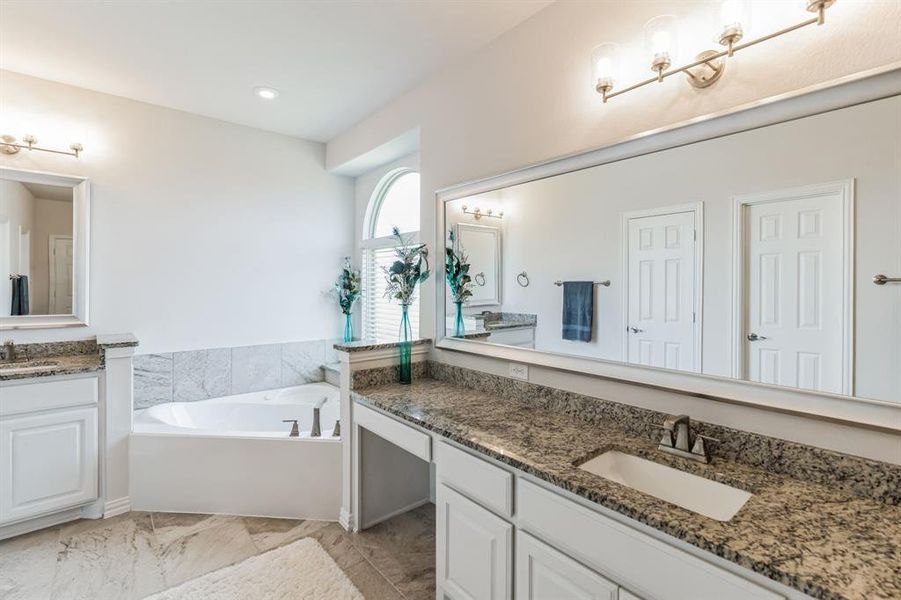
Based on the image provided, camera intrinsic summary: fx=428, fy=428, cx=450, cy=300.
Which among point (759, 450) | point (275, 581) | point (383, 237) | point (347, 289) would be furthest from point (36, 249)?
point (759, 450)

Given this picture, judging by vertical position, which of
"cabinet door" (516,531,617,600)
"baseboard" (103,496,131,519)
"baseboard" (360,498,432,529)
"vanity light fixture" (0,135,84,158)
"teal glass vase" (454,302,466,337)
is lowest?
"baseboard" (360,498,432,529)

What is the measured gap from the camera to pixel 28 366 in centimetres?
257

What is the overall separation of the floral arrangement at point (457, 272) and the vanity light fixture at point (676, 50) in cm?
110

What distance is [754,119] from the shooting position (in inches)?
52.5

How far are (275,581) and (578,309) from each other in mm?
1911

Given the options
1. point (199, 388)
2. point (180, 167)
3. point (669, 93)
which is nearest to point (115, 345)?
point (199, 388)

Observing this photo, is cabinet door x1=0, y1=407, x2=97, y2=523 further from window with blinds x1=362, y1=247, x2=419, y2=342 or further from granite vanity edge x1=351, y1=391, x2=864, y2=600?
granite vanity edge x1=351, y1=391, x2=864, y2=600

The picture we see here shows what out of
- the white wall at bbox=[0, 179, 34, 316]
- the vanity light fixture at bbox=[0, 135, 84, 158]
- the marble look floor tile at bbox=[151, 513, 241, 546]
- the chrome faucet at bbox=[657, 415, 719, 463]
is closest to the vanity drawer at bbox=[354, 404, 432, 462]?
the chrome faucet at bbox=[657, 415, 719, 463]

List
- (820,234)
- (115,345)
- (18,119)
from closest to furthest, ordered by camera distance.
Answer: (820,234)
(115,345)
(18,119)

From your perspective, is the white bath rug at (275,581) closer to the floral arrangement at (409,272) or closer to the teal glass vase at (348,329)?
the floral arrangement at (409,272)

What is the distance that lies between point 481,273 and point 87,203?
276 cm

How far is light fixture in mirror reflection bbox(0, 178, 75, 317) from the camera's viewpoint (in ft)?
9.00

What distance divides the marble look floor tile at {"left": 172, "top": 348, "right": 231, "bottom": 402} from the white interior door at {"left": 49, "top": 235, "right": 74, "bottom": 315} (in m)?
0.75

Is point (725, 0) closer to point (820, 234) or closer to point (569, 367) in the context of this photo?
point (820, 234)
